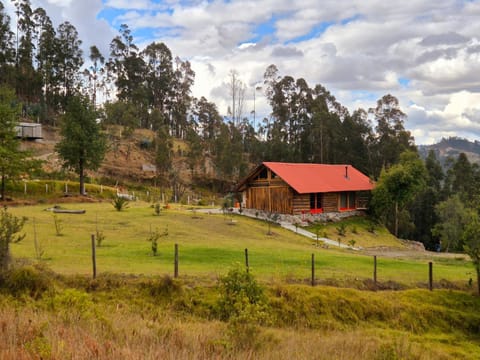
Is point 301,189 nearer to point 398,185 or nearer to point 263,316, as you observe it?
point 398,185

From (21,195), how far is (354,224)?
32.4 metres

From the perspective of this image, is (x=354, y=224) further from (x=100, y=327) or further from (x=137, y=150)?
(x=137, y=150)

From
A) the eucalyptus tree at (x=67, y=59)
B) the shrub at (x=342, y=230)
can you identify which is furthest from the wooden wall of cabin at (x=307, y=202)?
the eucalyptus tree at (x=67, y=59)

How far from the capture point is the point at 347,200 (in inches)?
1711

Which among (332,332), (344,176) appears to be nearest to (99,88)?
(344,176)

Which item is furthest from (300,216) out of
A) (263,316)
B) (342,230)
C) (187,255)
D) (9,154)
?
(263,316)

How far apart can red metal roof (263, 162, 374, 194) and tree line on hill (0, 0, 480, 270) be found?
992 cm

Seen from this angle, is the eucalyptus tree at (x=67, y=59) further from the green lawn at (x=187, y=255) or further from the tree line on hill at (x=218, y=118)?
the green lawn at (x=187, y=255)

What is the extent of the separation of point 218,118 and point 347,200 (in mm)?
47771

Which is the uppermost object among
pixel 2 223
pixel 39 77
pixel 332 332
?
pixel 39 77

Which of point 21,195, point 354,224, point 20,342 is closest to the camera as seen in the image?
point 20,342

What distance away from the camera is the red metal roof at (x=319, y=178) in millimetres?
38428

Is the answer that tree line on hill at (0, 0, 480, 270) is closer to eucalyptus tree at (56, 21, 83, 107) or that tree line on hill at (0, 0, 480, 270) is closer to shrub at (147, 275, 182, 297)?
eucalyptus tree at (56, 21, 83, 107)

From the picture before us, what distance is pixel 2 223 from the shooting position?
40.1 ft
